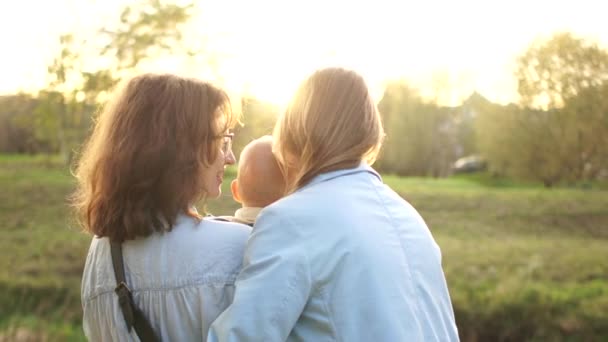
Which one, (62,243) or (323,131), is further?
(62,243)

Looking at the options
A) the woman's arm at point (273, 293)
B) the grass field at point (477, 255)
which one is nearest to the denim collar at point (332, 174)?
the woman's arm at point (273, 293)

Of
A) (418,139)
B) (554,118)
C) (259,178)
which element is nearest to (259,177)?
(259,178)

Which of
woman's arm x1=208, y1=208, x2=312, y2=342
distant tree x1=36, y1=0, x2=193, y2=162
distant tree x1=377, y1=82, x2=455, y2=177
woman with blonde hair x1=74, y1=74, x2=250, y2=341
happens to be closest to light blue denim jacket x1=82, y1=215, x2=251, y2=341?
woman with blonde hair x1=74, y1=74, x2=250, y2=341

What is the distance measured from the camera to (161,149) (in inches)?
70.3

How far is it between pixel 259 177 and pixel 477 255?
644 cm

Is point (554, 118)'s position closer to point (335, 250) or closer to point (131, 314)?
point (335, 250)

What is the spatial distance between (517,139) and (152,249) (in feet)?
31.7

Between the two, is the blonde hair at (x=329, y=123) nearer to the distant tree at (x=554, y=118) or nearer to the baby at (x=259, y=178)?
the baby at (x=259, y=178)

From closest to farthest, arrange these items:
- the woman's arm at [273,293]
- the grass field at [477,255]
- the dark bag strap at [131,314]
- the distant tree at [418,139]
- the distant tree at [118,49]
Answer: the woman's arm at [273,293] → the dark bag strap at [131,314] → the grass field at [477,255] → the distant tree at [118,49] → the distant tree at [418,139]

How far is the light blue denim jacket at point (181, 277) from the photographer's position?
1.79 m

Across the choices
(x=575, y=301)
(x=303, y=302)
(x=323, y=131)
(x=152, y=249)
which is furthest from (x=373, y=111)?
(x=575, y=301)

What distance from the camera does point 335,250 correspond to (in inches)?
66.7

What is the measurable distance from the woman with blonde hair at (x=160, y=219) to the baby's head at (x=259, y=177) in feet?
1.05

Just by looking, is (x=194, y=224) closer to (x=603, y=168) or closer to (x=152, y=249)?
(x=152, y=249)
